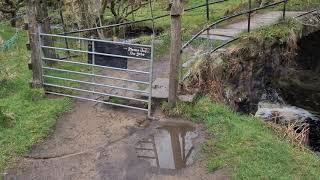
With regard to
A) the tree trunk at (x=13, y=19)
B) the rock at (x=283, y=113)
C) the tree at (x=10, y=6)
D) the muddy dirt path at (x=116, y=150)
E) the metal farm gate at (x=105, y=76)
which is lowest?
the rock at (x=283, y=113)

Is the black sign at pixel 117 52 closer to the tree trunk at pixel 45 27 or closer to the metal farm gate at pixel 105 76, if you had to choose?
the metal farm gate at pixel 105 76

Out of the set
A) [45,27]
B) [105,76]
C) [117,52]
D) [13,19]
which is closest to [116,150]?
[105,76]

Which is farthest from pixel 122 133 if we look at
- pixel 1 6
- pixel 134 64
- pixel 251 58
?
pixel 1 6

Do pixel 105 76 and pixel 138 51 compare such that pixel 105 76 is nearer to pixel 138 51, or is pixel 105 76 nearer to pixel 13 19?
pixel 138 51

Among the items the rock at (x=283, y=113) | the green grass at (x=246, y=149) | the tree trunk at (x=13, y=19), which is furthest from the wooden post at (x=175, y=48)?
the tree trunk at (x=13, y=19)

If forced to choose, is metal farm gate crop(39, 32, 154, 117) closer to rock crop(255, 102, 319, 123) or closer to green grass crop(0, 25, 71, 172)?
green grass crop(0, 25, 71, 172)

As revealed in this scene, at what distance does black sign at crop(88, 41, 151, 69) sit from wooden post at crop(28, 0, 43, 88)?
1140 millimetres

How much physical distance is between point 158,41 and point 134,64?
6.27ft

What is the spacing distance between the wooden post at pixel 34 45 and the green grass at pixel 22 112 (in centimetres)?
24

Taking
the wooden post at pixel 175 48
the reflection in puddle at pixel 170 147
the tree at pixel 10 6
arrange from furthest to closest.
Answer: the tree at pixel 10 6 → the wooden post at pixel 175 48 → the reflection in puddle at pixel 170 147

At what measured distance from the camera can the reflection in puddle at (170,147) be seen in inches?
298

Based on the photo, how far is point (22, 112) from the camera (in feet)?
30.1

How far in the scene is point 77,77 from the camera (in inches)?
434

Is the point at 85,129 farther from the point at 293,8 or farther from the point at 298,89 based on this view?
the point at 293,8
